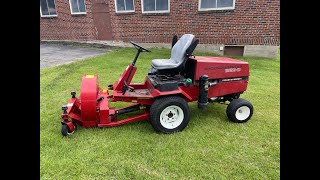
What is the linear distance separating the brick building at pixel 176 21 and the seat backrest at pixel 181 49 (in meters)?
6.77

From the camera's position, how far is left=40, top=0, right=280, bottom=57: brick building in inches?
384

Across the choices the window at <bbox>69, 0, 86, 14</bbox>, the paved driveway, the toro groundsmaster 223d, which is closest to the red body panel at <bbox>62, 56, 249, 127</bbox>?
the toro groundsmaster 223d

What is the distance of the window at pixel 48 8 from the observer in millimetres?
13365

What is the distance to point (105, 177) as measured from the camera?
9.19ft

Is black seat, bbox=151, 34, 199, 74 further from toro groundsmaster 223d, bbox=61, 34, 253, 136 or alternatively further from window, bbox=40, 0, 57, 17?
window, bbox=40, 0, 57, 17

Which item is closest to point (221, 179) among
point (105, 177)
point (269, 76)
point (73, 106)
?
point (105, 177)

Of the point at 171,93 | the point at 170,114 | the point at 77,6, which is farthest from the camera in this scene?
the point at 77,6

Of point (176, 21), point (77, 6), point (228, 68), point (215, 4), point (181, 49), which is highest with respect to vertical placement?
point (77, 6)

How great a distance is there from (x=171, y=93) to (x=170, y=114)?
1.13 ft

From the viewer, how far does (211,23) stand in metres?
10.4

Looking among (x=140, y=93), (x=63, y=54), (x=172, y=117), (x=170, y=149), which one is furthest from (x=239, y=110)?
(x=63, y=54)

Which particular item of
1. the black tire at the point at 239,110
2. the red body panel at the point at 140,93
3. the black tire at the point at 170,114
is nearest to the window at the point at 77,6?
the red body panel at the point at 140,93

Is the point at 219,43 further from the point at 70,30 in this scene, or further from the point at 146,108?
the point at 70,30

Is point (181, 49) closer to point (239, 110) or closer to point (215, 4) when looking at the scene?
point (239, 110)
